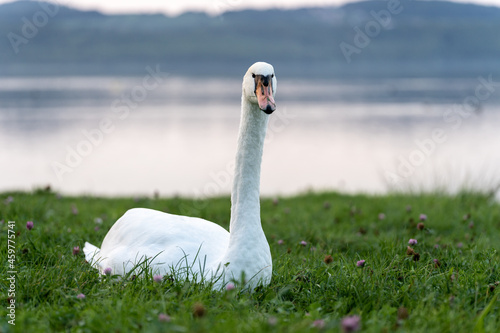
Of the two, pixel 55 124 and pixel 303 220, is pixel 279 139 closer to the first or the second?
pixel 55 124

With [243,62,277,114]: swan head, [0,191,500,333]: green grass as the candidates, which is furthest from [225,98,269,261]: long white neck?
[0,191,500,333]: green grass

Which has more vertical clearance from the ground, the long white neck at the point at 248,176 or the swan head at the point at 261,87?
the swan head at the point at 261,87

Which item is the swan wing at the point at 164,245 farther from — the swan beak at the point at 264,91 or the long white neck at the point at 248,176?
the swan beak at the point at 264,91

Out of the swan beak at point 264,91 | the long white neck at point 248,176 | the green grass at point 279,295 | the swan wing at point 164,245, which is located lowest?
the green grass at point 279,295

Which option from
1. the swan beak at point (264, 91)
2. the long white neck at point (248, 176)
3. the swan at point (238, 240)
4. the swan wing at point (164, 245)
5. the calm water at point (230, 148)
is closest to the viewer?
the swan beak at point (264, 91)

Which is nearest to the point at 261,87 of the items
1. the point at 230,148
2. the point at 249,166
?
the point at 249,166

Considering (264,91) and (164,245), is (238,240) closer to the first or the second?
(164,245)

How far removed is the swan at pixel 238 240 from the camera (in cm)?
416

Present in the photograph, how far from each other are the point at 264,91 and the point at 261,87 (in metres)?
0.05

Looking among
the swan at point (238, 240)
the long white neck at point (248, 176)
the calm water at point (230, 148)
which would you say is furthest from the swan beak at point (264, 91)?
the calm water at point (230, 148)

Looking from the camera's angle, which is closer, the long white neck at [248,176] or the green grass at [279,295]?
the green grass at [279,295]

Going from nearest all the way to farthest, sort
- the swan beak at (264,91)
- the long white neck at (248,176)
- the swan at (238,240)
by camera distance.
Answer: the swan beak at (264,91)
the swan at (238,240)
the long white neck at (248,176)

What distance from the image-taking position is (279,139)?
2619 centimetres

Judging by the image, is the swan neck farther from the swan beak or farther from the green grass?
the green grass
